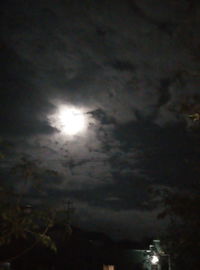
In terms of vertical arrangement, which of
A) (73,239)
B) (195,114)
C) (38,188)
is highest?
(73,239)

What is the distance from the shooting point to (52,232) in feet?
105

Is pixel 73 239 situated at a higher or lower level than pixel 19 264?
higher

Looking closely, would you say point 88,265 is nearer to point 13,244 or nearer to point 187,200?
point 13,244

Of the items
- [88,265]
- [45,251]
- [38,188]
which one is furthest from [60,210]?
[88,265]

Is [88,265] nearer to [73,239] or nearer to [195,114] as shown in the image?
[73,239]

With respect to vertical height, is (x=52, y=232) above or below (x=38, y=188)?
above

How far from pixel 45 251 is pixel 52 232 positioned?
273 centimetres

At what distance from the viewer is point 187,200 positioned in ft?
30.2

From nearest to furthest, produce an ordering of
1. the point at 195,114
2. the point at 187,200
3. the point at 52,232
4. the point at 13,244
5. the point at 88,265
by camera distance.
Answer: the point at 195,114
the point at 187,200
the point at 13,244
the point at 52,232
the point at 88,265

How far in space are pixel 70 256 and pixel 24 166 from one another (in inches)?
1129

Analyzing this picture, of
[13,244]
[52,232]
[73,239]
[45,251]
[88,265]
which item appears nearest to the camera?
[13,244]

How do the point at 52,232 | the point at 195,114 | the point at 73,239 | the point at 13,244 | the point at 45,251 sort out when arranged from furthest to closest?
the point at 73,239 < the point at 52,232 < the point at 45,251 < the point at 13,244 < the point at 195,114

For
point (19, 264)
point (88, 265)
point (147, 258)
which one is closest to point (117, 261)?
point (147, 258)

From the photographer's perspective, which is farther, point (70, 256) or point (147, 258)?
point (147, 258)
